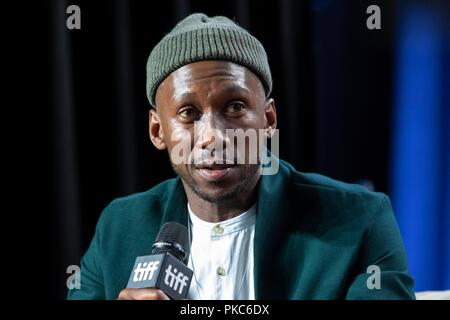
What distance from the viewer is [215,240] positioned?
138 centimetres

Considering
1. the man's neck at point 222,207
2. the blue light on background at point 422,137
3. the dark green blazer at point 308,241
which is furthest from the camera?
the blue light on background at point 422,137

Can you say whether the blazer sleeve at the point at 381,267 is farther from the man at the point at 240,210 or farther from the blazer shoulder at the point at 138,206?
the blazer shoulder at the point at 138,206

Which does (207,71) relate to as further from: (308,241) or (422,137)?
(422,137)

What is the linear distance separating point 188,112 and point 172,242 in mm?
298

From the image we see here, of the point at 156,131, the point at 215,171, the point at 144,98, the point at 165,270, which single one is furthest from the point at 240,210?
the point at 144,98

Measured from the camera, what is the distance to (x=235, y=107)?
129cm

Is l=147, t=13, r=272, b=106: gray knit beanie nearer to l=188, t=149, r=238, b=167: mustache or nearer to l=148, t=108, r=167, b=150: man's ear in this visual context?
l=148, t=108, r=167, b=150: man's ear

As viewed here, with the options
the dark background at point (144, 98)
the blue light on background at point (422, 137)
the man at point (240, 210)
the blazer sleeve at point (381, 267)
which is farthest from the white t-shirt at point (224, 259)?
the blue light on background at point (422, 137)

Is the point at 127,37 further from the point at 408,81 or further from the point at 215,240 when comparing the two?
the point at 408,81

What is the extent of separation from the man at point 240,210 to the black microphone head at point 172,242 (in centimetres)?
15

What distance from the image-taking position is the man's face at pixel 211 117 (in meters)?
1.26

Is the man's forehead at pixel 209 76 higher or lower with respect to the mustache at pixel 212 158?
higher

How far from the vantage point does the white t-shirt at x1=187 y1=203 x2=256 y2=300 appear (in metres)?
1.33

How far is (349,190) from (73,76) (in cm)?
82
